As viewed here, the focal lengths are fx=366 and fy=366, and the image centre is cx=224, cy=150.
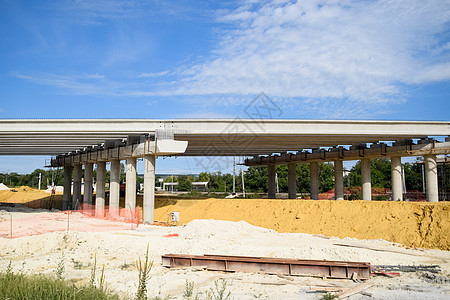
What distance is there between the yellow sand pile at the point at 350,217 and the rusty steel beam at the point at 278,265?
27.3 feet

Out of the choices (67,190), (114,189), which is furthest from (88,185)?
(114,189)

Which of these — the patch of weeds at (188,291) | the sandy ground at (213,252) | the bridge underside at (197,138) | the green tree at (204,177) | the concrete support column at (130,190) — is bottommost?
the sandy ground at (213,252)

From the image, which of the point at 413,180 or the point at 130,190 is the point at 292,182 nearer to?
the point at 130,190

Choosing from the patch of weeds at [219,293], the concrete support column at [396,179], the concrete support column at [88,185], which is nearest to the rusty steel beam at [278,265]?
the patch of weeds at [219,293]

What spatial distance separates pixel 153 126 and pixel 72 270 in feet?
53.2

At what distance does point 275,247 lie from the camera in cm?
1725

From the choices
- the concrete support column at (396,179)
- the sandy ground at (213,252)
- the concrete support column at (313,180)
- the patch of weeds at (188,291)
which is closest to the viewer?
the patch of weeds at (188,291)

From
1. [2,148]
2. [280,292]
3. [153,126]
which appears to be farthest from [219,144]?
[280,292]

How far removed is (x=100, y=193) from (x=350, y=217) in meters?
24.9

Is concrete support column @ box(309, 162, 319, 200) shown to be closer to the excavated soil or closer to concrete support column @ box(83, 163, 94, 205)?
the excavated soil

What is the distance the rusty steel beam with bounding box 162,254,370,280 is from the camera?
12.2 meters

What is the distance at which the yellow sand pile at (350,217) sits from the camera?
19.4 meters

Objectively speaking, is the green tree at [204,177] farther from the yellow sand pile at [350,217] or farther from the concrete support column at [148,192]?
the concrete support column at [148,192]

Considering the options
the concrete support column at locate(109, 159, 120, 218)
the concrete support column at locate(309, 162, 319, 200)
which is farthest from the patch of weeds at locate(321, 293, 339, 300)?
the concrete support column at locate(309, 162, 319, 200)
